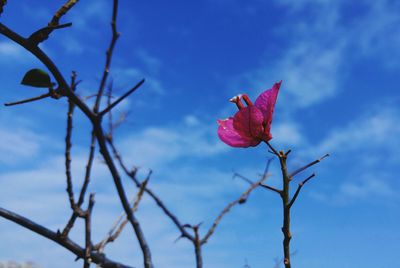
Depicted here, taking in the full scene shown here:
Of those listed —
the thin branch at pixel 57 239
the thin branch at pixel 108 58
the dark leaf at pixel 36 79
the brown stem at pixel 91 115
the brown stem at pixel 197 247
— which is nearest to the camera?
the brown stem at pixel 91 115

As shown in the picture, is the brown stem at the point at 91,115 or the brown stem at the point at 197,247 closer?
the brown stem at the point at 91,115

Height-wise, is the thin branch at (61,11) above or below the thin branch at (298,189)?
above

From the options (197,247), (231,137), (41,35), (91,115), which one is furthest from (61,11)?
(197,247)

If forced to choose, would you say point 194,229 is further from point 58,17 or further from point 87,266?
point 58,17

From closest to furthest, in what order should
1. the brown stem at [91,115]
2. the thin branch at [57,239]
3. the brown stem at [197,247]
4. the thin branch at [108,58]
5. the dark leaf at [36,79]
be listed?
the brown stem at [91,115]
the dark leaf at [36,79]
the thin branch at [57,239]
the thin branch at [108,58]
the brown stem at [197,247]

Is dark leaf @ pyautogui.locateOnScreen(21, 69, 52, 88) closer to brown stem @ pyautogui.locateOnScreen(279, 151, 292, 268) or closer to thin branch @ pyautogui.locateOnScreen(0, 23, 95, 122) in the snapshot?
thin branch @ pyautogui.locateOnScreen(0, 23, 95, 122)

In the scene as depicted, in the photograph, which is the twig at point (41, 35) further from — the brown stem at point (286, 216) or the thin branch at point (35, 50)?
the brown stem at point (286, 216)

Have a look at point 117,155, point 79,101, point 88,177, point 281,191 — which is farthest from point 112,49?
point 281,191

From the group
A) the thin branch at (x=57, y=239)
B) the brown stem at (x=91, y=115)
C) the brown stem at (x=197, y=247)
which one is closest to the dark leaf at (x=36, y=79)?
the brown stem at (x=91, y=115)
